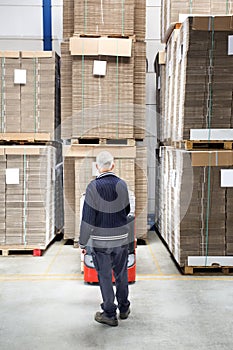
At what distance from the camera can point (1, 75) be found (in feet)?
24.1

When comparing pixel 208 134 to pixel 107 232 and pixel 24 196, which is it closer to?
pixel 107 232

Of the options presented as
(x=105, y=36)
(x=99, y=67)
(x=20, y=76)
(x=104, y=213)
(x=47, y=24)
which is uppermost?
(x=47, y=24)

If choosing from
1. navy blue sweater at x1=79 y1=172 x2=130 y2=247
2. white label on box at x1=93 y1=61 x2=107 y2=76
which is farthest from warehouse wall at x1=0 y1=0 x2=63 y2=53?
navy blue sweater at x1=79 y1=172 x2=130 y2=247

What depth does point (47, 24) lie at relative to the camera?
9.04 m

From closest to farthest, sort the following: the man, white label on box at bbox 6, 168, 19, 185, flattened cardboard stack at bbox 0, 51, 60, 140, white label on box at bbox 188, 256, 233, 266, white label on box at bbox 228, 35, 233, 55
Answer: the man < white label on box at bbox 228, 35, 233, 55 < white label on box at bbox 188, 256, 233, 266 < white label on box at bbox 6, 168, 19, 185 < flattened cardboard stack at bbox 0, 51, 60, 140

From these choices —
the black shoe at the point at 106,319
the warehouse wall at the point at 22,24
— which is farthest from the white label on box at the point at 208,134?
the warehouse wall at the point at 22,24

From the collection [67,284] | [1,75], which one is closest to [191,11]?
[1,75]

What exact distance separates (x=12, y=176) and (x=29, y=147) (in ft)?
1.63

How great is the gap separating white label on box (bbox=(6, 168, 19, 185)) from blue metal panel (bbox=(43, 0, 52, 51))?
3219 millimetres

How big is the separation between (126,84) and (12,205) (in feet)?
8.34

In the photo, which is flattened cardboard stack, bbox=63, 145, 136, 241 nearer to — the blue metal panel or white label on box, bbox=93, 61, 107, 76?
white label on box, bbox=93, 61, 107, 76

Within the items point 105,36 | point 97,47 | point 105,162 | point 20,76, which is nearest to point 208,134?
point 105,162

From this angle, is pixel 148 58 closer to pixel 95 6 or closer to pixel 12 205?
pixel 95 6

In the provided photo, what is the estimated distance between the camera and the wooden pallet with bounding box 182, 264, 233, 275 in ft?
19.5
